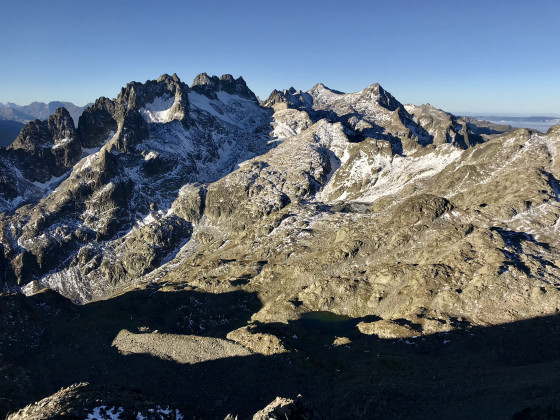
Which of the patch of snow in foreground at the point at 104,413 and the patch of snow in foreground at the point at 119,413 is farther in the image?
the patch of snow in foreground at the point at 119,413

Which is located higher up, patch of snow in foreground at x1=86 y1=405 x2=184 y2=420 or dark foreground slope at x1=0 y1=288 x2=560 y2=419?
patch of snow in foreground at x1=86 y1=405 x2=184 y2=420

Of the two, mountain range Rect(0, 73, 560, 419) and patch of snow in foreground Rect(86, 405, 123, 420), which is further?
mountain range Rect(0, 73, 560, 419)

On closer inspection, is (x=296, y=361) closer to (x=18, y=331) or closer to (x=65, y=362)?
(x=65, y=362)

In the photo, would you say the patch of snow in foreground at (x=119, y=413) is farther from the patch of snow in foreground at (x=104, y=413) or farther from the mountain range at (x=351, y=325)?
the mountain range at (x=351, y=325)

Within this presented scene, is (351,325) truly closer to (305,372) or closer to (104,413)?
(305,372)

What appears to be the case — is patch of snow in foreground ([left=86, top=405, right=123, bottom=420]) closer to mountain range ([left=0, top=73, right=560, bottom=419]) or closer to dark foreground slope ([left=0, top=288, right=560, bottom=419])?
mountain range ([left=0, top=73, right=560, bottom=419])

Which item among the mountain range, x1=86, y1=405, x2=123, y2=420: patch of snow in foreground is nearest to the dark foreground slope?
the mountain range

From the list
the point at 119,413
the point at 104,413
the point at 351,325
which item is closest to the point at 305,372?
the point at 119,413

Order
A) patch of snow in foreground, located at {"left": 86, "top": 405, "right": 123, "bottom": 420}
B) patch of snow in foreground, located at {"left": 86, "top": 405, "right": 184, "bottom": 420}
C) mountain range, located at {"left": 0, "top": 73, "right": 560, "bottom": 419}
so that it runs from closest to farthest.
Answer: patch of snow in foreground, located at {"left": 86, "top": 405, "right": 123, "bottom": 420}
patch of snow in foreground, located at {"left": 86, "top": 405, "right": 184, "bottom": 420}
mountain range, located at {"left": 0, "top": 73, "right": 560, "bottom": 419}

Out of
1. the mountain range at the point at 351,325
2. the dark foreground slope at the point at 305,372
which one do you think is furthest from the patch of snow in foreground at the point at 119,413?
the dark foreground slope at the point at 305,372

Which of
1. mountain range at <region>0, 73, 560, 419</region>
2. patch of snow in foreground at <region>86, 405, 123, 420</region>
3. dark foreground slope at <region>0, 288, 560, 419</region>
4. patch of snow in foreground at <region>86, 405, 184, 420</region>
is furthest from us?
mountain range at <region>0, 73, 560, 419</region>

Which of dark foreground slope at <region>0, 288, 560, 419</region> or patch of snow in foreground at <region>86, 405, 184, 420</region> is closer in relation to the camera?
patch of snow in foreground at <region>86, 405, 184, 420</region>
